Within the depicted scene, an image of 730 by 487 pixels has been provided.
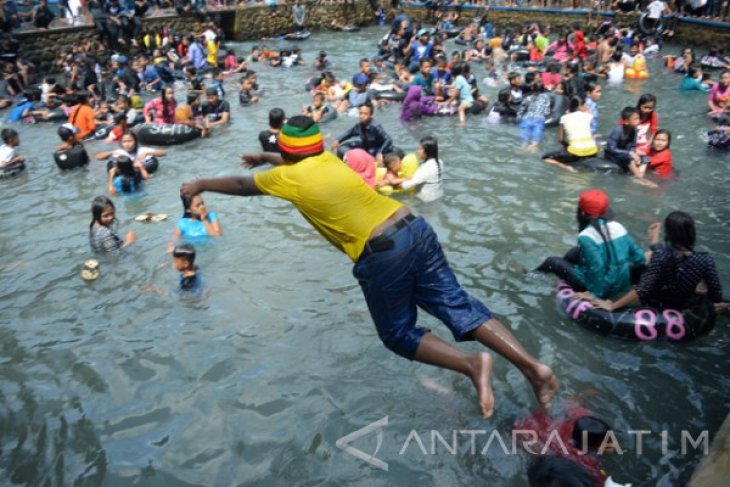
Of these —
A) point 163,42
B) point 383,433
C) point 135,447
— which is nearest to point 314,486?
point 383,433

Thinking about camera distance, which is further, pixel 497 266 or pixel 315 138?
pixel 497 266

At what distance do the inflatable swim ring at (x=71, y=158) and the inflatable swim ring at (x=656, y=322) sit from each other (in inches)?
362

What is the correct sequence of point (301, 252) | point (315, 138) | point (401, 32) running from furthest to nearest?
1. point (401, 32)
2. point (301, 252)
3. point (315, 138)

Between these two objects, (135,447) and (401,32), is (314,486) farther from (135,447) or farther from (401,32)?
(401,32)

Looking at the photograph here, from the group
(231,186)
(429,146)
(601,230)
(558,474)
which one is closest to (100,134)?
(429,146)

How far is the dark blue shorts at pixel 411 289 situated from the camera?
3473 mm

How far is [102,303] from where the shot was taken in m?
6.24

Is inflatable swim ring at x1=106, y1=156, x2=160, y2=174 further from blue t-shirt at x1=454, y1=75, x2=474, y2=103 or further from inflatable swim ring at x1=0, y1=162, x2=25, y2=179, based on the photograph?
blue t-shirt at x1=454, y1=75, x2=474, y2=103

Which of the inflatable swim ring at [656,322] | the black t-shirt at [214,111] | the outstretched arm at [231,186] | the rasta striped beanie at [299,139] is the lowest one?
the black t-shirt at [214,111]

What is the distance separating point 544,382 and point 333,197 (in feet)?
5.56

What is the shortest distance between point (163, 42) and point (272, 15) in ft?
26.6

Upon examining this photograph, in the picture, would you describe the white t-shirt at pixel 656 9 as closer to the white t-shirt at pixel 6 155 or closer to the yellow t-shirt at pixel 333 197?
the white t-shirt at pixel 6 155

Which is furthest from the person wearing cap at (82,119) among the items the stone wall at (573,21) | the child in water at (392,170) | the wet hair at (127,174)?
the stone wall at (573,21)

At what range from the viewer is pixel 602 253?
17.0 ft
